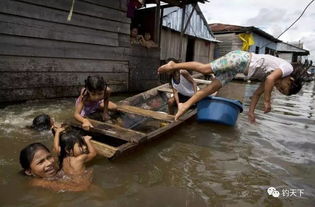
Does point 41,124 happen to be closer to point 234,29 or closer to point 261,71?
point 261,71

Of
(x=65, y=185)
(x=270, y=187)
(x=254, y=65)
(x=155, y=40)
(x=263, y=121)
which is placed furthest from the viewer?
(x=155, y=40)

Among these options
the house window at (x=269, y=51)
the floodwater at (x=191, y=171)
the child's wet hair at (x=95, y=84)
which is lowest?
the floodwater at (x=191, y=171)

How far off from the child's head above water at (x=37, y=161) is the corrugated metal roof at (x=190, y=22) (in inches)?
386

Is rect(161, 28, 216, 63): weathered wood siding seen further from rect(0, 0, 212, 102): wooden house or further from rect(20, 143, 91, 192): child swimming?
rect(20, 143, 91, 192): child swimming

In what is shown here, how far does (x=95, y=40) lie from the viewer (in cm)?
703

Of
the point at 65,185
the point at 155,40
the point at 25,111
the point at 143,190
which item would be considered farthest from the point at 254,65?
the point at 155,40

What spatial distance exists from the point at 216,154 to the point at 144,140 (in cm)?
105

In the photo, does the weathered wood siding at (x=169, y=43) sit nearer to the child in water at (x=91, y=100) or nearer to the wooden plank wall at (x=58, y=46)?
the wooden plank wall at (x=58, y=46)

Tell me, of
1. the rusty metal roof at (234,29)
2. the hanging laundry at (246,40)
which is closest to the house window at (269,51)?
the rusty metal roof at (234,29)

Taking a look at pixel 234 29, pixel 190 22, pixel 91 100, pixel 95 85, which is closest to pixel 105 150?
pixel 95 85

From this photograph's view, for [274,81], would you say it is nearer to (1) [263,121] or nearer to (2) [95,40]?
(1) [263,121]

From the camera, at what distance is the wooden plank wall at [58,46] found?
17.9ft

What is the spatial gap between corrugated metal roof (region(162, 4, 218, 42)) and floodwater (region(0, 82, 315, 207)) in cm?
795

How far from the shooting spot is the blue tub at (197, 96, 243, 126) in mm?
4445
